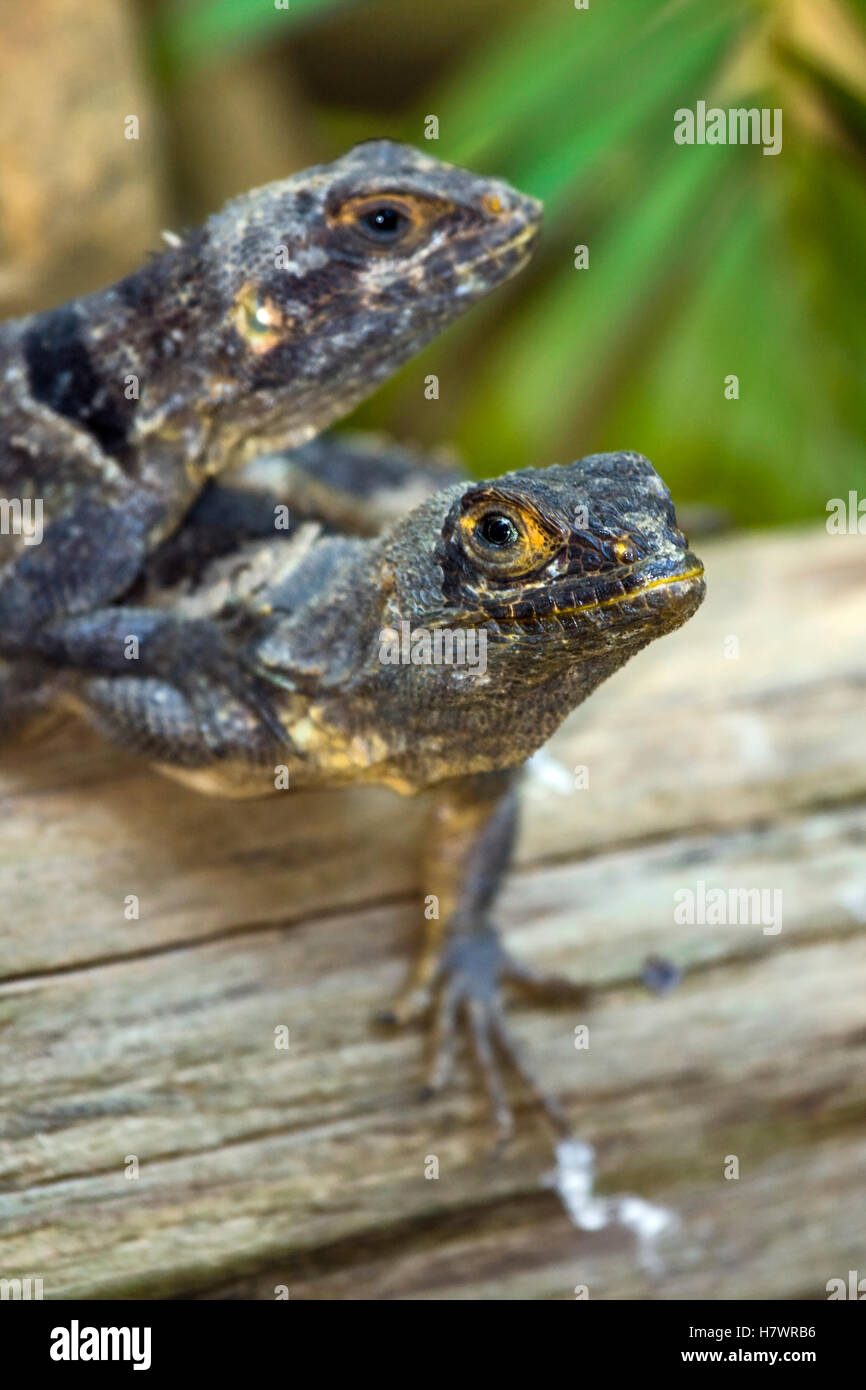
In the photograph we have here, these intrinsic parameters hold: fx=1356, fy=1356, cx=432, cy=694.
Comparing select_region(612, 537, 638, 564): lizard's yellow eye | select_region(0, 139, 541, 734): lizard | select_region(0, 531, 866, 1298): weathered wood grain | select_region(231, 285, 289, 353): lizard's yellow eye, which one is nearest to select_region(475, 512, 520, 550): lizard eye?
select_region(612, 537, 638, 564): lizard's yellow eye

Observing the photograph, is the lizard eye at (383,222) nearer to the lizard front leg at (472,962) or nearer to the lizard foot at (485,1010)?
the lizard front leg at (472,962)

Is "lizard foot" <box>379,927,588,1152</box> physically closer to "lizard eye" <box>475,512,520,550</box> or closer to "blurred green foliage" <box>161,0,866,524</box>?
"lizard eye" <box>475,512,520,550</box>

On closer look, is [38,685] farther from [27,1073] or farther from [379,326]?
[379,326]

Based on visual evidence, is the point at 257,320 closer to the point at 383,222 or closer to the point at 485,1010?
the point at 383,222

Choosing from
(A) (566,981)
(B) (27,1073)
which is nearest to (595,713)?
(A) (566,981)

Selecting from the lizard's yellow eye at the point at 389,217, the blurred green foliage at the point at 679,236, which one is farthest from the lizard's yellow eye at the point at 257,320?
the blurred green foliage at the point at 679,236
